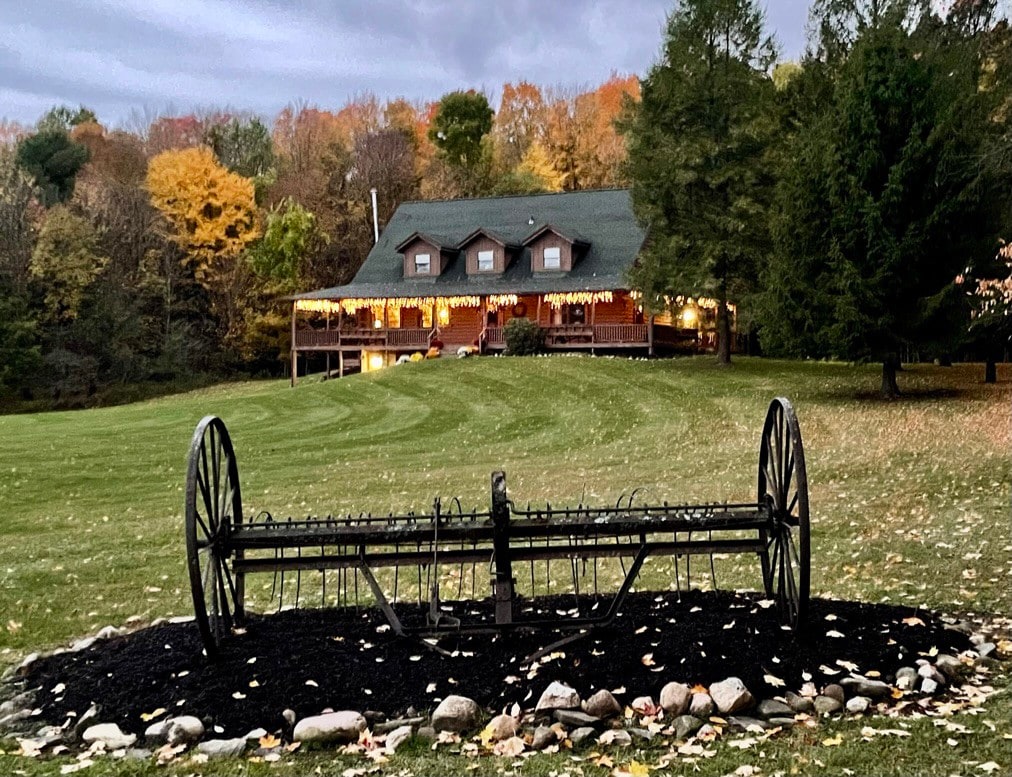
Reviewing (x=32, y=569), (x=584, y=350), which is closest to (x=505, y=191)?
(x=584, y=350)

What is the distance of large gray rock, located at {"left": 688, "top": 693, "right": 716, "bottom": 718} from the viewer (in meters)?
4.89

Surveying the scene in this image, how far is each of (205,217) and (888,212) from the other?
3643 cm

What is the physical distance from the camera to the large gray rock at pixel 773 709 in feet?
16.0

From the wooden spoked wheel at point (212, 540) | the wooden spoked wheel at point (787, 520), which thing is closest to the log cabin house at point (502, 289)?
the wooden spoked wheel at point (787, 520)

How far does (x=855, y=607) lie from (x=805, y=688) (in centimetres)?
160

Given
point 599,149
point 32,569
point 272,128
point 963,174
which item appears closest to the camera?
point 32,569

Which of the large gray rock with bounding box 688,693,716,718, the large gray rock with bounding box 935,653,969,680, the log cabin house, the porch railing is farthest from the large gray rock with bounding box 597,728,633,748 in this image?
the porch railing

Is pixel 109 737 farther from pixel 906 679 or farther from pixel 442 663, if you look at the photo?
pixel 906 679

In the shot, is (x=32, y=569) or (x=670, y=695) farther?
(x=32, y=569)

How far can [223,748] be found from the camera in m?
4.70

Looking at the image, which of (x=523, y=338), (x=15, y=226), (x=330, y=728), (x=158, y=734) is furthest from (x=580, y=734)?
(x=15, y=226)

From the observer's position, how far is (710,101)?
2952 cm

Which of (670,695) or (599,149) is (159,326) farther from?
(670,695)

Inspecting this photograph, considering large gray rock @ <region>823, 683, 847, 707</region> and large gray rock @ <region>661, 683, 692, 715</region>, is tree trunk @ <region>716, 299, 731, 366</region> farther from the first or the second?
large gray rock @ <region>661, 683, 692, 715</region>
